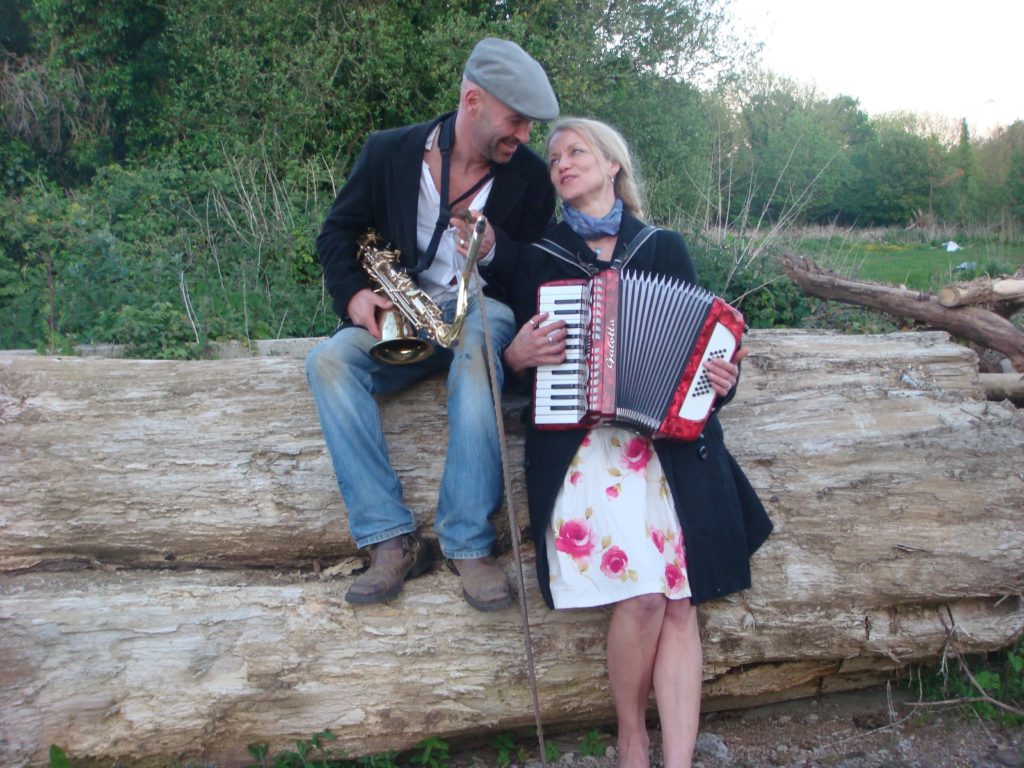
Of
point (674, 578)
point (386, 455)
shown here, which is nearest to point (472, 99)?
point (386, 455)

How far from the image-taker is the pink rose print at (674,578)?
2.97m

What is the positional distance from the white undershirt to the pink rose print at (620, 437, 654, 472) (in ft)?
→ 2.93

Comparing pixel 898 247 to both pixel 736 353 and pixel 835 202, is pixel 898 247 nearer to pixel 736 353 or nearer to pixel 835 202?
pixel 835 202

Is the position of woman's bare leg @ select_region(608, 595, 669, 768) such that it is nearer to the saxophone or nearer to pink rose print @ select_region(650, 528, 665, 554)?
pink rose print @ select_region(650, 528, 665, 554)

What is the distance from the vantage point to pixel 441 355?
3.55 m

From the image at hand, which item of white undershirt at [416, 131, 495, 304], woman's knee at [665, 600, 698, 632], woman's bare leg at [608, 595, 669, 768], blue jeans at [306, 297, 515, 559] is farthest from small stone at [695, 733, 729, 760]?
white undershirt at [416, 131, 495, 304]

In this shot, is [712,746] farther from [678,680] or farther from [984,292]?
[984,292]

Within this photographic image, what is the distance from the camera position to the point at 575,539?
9.84 feet

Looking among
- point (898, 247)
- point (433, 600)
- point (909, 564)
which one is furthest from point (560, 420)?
point (898, 247)

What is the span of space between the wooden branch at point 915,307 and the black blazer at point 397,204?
12.9ft

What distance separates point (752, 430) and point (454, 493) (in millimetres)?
1346

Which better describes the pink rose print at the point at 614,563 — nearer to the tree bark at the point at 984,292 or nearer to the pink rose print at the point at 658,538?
the pink rose print at the point at 658,538

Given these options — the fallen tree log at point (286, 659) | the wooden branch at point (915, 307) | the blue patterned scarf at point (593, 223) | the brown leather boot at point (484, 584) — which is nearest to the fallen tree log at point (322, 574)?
the fallen tree log at point (286, 659)

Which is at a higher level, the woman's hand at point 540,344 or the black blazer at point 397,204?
the black blazer at point 397,204
